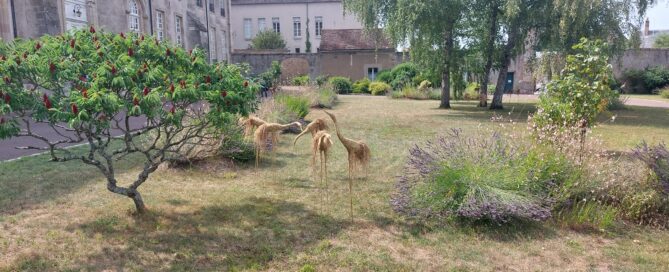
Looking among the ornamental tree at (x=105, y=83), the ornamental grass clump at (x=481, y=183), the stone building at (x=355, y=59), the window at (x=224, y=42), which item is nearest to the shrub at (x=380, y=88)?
the stone building at (x=355, y=59)

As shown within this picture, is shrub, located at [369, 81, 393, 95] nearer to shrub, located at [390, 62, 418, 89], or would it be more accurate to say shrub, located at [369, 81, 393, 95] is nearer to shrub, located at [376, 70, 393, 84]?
shrub, located at [390, 62, 418, 89]

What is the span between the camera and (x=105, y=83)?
3.59m

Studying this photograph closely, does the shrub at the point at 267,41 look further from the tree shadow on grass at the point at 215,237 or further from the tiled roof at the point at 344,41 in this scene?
the tree shadow on grass at the point at 215,237

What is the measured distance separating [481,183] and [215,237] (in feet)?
8.61

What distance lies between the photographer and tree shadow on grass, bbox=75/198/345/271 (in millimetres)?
3635

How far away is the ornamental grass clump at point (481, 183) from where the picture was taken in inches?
170

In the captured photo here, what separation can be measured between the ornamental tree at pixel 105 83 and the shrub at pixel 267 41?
137 ft

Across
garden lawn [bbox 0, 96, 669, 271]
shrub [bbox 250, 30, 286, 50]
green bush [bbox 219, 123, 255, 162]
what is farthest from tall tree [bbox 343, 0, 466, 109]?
shrub [bbox 250, 30, 286, 50]

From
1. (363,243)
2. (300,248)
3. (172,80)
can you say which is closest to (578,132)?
(363,243)

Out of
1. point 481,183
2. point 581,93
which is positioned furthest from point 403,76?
point 481,183

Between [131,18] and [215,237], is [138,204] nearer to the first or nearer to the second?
[215,237]

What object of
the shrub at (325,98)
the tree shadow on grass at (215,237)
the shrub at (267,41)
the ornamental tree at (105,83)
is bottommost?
the tree shadow on grass at (215,237)

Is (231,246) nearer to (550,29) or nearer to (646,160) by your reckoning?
(646,160)

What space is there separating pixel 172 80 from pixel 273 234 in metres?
1.69
